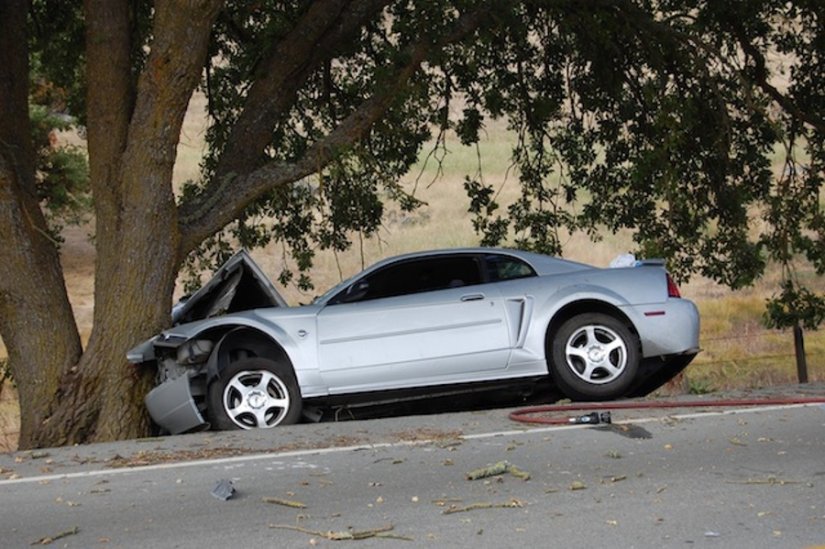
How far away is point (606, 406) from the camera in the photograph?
10258 millimetres

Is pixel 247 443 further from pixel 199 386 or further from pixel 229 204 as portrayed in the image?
pixel 229 204

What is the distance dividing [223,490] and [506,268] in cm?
453

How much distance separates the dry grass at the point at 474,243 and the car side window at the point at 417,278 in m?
3.56

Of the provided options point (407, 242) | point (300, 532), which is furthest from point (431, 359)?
point (407, 242)

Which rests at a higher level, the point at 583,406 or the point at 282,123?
the point at 282,123

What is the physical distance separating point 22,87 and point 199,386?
395 centimetres

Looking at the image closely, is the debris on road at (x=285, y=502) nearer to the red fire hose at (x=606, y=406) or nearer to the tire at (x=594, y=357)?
the red fire hose at (x=606, y=406)

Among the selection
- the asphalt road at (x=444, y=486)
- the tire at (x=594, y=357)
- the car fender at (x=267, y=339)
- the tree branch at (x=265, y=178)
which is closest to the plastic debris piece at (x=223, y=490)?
the asphalt road at (x=444, y=486)

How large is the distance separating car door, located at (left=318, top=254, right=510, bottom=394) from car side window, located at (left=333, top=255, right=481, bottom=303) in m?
0.23

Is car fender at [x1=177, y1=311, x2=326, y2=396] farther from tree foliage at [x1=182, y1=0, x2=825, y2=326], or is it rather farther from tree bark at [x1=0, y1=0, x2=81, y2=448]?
tree foliage at [x1=182, y1=0, x2=825, y2=326]

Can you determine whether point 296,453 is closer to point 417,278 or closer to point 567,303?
point 417,278

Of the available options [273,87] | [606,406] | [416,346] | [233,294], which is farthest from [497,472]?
[273,87]

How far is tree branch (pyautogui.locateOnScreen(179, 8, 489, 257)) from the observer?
39.0 feet

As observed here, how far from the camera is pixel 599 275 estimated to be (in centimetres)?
1098
